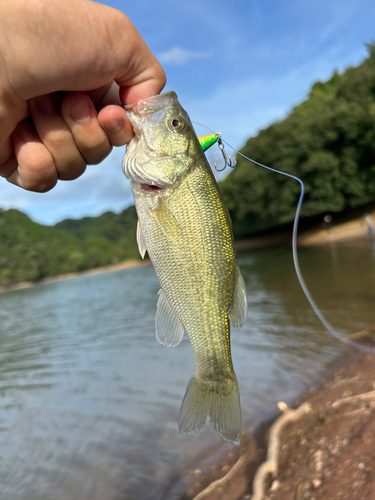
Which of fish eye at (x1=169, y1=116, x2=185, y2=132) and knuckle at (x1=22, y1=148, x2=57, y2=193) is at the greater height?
fish eye at (x1=169, y1=116, x2=185, y2=132)

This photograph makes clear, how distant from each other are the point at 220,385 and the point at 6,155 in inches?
78.7

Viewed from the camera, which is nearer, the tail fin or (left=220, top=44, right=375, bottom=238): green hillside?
the tail fin

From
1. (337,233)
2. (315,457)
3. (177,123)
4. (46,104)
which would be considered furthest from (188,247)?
(337,233)

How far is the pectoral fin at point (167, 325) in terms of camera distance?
205cm

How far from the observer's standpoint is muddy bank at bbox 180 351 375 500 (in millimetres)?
3420

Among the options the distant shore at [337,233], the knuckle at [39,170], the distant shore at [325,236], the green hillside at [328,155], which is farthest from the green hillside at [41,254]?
the knuckle at [39,170]

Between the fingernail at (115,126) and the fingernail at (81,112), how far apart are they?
0.42ft

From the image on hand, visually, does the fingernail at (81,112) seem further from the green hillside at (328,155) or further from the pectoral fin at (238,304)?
the green hillside at (328,155)

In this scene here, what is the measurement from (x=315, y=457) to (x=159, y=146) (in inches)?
160

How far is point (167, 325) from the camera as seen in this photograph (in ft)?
6.79

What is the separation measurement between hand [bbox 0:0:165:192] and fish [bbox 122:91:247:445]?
177mm

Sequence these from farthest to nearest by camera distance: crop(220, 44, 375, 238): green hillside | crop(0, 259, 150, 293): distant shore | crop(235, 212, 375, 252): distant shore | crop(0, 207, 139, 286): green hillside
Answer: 1. crop(0, 207, 139, 286): green hillside
2. crop(0, 259, 150, 293): distant shore
3. crop(220, 44, 375, 238): green hillside
4. crop(235, 212, 375, 252): distant shore

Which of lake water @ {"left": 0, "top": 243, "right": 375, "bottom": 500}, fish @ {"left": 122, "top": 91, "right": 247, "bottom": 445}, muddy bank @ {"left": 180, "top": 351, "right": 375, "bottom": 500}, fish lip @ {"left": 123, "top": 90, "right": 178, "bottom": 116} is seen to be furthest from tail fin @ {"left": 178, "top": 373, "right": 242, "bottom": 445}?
lake water @ {"left": 0, "top": 243, "right": 375, "bottom": 500}

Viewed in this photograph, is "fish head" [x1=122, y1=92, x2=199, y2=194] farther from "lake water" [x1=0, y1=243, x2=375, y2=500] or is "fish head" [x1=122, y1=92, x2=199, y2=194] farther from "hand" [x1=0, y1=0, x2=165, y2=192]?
"lake water" [x1=0, y1=243, x2=375, y2=500]
